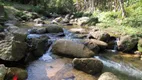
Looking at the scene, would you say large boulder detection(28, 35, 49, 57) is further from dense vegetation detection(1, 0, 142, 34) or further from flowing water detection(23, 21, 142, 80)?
dense vegetation detection(1, 0, 142, 34)

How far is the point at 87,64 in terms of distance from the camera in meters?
8.40

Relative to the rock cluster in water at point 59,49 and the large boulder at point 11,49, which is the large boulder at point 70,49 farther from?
the large boulder at point 11,49

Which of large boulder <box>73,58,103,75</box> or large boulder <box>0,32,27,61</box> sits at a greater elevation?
large boulder <box>0,32,27,61</box>

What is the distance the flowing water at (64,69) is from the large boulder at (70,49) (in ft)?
0.97

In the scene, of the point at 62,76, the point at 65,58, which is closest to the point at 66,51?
the point at 65,58

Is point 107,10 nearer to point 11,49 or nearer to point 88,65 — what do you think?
point 88,65

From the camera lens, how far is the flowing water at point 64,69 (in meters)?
7.84

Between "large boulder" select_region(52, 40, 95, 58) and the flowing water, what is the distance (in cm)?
29

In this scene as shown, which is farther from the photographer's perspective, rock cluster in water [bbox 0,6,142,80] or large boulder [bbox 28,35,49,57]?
large boulder [bbox 28,35,49,57]

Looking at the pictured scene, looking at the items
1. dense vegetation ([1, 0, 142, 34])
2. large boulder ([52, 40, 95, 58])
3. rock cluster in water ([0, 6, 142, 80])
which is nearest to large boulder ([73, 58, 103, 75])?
rock cluster in water ([0, 6, 142, 80])

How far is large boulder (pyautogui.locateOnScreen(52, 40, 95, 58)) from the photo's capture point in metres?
9.92

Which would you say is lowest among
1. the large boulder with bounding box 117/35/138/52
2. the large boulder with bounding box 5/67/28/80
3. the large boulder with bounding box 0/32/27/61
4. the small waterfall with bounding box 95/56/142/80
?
the small waterfall with bounding box 95/56/142/80

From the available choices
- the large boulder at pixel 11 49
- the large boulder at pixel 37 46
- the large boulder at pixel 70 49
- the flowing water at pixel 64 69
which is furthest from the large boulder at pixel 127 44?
the large boulder at pixel 11 49

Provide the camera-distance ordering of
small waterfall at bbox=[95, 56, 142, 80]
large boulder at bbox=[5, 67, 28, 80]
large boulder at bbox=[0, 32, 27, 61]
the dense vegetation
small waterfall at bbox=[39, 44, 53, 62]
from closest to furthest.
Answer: large boulder at bbox=[5, 67, 28, 80], large boulder at bbox=[0, 32, 27, 61], small waterfall at bbox=[95, 56, 142, 80], small waterfall at bbox=[39, 44, 53, 62], the dense vegetation
